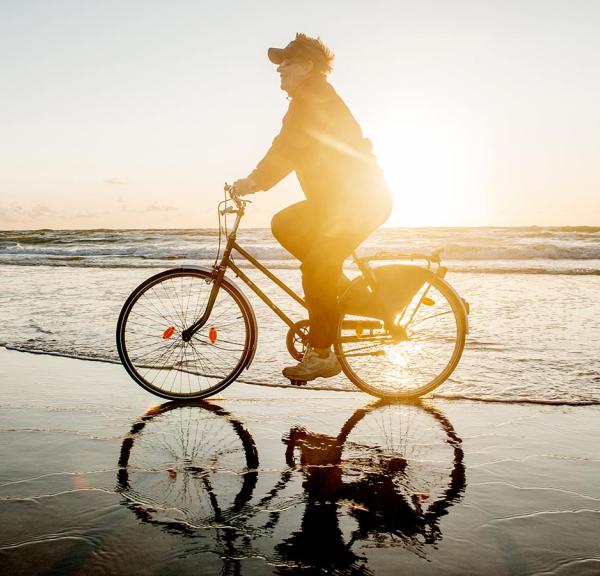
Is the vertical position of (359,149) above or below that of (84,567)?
above

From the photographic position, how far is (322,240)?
13.3ft

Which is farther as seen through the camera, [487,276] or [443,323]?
[487,276]

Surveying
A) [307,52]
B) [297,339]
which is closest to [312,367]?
[297,339]

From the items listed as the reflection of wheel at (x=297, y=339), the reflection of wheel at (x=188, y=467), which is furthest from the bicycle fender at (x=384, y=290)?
the reflection of wheel at (x=188, y=467)

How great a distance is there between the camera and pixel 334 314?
4234 millimetres

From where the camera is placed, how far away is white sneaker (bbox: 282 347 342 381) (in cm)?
420

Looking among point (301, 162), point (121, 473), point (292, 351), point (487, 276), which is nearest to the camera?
point (121, 473)

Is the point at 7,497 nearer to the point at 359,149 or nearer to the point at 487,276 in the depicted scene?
the point at 359,149

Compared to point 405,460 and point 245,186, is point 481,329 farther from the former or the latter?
point 405,460

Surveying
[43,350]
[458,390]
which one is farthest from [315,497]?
[43,350]

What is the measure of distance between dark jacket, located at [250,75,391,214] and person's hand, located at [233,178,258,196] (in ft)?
0.13

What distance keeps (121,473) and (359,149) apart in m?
2.43

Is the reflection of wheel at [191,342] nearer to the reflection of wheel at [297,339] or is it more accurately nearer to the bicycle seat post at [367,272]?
the reflection of wheel at [297,339]

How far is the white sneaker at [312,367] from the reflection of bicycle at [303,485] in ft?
1.66
